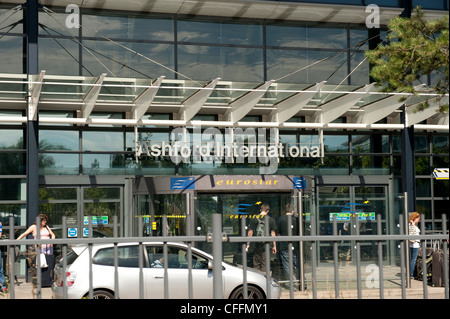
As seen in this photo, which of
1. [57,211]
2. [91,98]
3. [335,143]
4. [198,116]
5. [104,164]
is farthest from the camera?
[335,143]

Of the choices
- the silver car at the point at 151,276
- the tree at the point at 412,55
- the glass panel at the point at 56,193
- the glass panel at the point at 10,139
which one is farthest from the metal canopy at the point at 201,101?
the tree at the point at 412,55

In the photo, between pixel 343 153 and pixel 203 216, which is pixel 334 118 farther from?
pixel 203 216

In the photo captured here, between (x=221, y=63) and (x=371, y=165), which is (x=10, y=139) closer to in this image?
(x=221, y=63)

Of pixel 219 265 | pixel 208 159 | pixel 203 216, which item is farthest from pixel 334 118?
pixel 219 265

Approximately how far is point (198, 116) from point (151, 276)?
40.0ft

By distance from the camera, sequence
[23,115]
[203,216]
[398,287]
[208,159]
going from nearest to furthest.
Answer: [398,287]
[203,216]
[23,115]
[208,159]

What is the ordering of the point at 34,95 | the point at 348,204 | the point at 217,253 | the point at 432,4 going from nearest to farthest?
the point at 217,253 → the point at 34,95 → the point at 348,204 → the point at 432,4

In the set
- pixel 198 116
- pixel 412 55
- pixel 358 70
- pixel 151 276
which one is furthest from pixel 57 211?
pixel 412 55

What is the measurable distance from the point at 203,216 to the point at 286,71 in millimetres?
5136

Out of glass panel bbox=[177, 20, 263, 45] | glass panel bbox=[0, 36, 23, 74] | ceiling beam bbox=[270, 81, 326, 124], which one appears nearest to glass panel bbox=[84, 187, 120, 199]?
glass panel bbox=[0, 36, 23, 74]

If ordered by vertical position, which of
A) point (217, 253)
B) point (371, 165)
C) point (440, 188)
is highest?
point (371, 165)

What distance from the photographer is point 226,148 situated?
19312 mm

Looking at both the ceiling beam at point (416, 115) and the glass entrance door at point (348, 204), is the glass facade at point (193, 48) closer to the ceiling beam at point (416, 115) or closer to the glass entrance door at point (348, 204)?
the ceiling beam at point (416, 115)

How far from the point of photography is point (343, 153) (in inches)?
808
